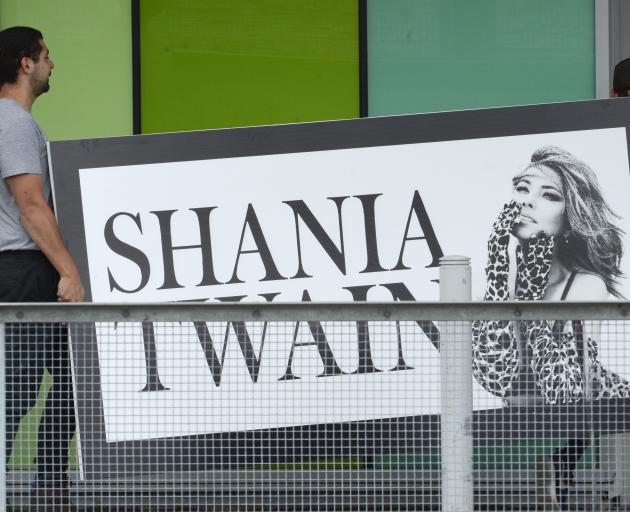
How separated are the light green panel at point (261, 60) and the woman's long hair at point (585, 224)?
2270 mm

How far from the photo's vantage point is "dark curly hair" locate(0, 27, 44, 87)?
4.53 meters

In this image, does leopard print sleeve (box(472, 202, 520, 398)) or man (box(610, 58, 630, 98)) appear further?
man (box(610, 58, 630, 98))

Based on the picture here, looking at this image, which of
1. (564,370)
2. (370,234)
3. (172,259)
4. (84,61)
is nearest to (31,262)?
(172,259)

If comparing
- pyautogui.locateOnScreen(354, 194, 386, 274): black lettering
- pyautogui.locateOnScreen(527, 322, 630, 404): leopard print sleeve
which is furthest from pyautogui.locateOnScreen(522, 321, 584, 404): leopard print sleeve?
pyautogui.locateOnScreen(354, 194, 386, 274): black lettering

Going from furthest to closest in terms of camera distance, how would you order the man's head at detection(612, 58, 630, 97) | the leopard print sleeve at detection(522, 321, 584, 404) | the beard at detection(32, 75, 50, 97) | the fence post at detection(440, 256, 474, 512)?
the man's head at detection(612, 58, 630, 97) < the beard at detection(32, 75, 50, 97) < the leopard print sleeve at detection(522, 321, 584, 404) < the fence post at detection(440, 256, 474, 512)

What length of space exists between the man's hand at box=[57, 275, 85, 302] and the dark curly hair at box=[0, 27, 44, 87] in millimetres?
866

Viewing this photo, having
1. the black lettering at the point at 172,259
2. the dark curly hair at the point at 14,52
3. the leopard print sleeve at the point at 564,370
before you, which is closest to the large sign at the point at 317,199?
the black lettering at the point at 172,259

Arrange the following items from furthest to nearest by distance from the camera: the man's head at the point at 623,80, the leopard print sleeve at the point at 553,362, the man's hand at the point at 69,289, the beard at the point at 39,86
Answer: the man's head at the point at 623,80 → the beard at the point at 39,86 → the man's hand at the point at 69,289 → the leopard print sleeve at the point at 553,362

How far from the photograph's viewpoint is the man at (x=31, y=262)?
3.58 m

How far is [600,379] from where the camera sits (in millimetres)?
3633

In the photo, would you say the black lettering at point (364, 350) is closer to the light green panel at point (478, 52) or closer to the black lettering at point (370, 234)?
the black lettering at point (370, 234)

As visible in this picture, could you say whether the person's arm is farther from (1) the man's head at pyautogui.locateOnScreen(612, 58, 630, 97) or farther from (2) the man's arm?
(1) the man's head at pyautogui.locateOnScreen(612, 58, 630, 97)

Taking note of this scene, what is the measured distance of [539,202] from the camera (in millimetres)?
4445

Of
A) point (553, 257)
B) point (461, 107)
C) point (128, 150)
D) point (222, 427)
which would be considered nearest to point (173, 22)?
point (461, 107)
